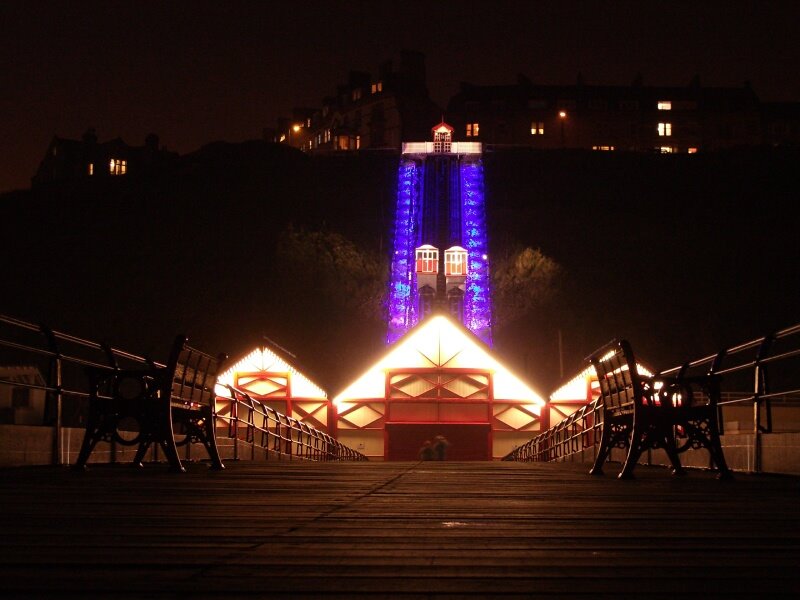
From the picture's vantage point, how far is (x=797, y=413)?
3262cm

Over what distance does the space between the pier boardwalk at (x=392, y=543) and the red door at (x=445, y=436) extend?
24336 millimetres

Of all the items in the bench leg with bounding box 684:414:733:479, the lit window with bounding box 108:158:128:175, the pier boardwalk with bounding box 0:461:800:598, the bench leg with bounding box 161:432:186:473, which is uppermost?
the lit window with bounding box 108:158:128:175

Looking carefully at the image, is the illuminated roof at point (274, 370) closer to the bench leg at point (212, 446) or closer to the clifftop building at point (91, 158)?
the bench leg at point (212, 446)

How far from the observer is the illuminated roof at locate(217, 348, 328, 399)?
98.3ft

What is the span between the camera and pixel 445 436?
99.1 ft

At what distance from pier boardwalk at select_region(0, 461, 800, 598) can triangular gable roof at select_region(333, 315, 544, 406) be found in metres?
22.4

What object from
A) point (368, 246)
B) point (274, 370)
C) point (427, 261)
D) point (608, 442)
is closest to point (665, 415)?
point (608, 442)

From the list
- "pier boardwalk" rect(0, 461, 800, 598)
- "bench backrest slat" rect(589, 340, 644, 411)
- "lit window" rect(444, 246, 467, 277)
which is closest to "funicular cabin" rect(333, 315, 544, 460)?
"bench backrest slat" rect(589, 340, 644, 411)

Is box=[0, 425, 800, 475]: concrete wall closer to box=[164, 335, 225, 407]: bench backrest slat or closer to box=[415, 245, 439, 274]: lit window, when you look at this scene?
box=[164, 335, 225, 407]: bench backrest slat

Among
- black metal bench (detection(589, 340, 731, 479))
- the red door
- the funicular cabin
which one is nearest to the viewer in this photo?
black metal bench (detection(589, 340, 731, 479))

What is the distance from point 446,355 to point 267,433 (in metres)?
14.9

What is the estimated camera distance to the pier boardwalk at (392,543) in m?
2.26

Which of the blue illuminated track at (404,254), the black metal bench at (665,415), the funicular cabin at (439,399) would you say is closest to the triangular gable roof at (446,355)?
the funicular cabin at (439,399)

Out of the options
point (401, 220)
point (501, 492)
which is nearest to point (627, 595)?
point (501, 492)
